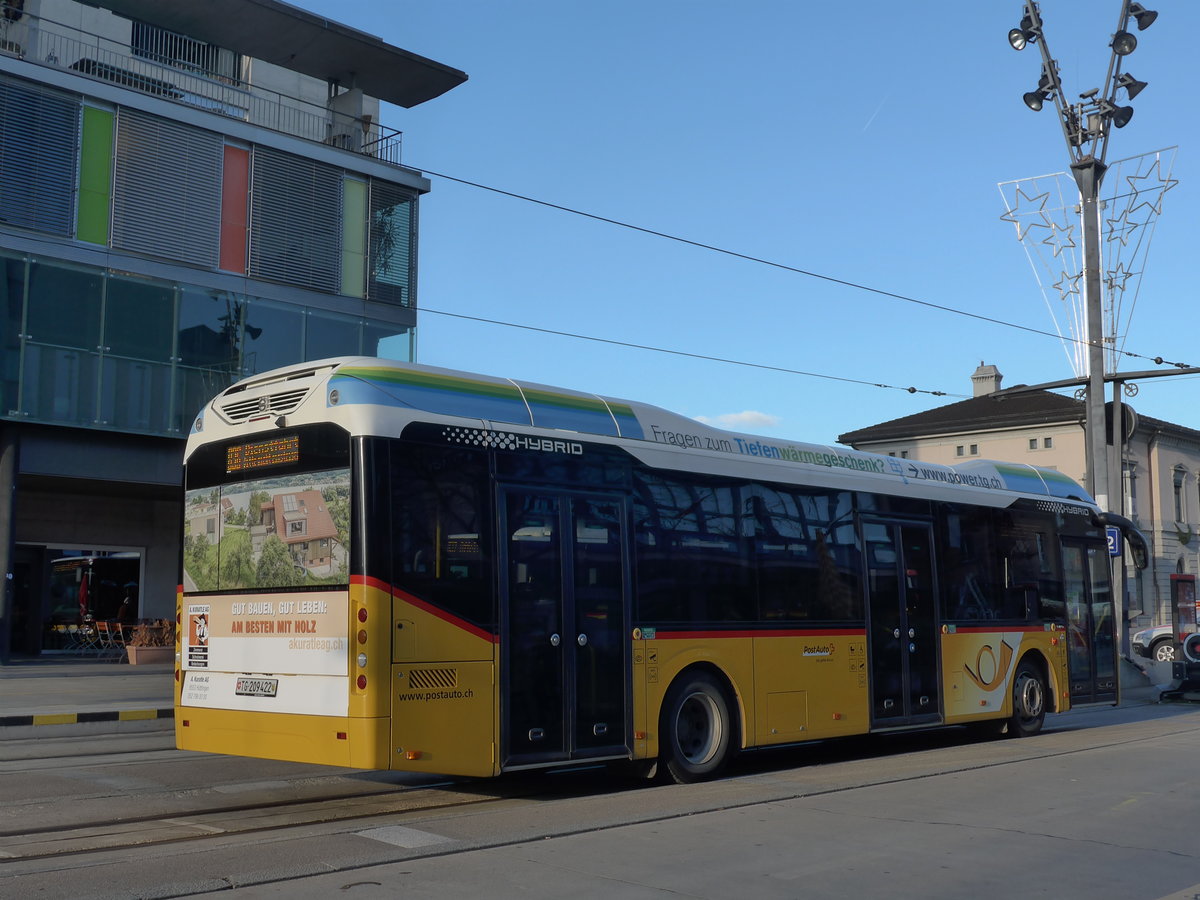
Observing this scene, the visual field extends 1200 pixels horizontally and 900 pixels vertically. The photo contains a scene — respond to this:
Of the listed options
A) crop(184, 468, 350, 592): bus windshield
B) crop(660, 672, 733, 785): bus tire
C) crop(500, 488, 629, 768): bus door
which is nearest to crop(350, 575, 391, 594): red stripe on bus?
crop(184, 468, 350, 592): bus windshield

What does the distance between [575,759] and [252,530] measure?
3.07 meters

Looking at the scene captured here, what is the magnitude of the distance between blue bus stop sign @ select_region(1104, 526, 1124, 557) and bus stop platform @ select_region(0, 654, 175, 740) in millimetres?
13452

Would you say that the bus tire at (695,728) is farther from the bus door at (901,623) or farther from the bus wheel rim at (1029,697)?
the bus wheel rim at (1029,697)

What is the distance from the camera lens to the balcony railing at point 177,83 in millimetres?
27141

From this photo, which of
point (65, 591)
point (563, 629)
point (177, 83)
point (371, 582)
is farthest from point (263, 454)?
point (177, 83)

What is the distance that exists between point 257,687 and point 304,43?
25.1m

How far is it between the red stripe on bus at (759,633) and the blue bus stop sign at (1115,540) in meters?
7.08

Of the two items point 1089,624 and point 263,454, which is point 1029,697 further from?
point 263,454

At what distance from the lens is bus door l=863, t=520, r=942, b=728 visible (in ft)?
43.0

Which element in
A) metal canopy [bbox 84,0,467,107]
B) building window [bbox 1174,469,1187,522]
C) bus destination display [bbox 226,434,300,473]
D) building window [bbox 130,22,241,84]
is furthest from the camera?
building window [bbox 1174,469,1187,522]

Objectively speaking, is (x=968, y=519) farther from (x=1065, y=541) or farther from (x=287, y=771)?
(x=287, y=771)

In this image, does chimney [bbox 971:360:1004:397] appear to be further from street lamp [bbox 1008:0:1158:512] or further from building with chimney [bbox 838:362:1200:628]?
street lamp [bbox 1008:0:1158:512]

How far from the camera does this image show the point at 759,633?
38.2 feet

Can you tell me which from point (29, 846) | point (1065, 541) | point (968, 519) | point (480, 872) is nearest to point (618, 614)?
point (480, 872)
